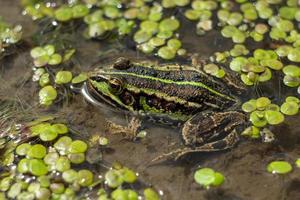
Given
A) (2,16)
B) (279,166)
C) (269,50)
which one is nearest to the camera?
(279,166)

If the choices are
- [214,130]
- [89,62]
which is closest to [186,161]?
[214,130]

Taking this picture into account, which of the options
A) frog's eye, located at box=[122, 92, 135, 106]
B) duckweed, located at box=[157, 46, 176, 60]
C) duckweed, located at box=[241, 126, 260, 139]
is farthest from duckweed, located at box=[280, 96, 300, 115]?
frog's eye, located at box=[122, 92, 135, 106]

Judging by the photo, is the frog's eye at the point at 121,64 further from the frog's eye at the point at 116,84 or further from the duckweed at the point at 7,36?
the duckweed at the point at 7,36

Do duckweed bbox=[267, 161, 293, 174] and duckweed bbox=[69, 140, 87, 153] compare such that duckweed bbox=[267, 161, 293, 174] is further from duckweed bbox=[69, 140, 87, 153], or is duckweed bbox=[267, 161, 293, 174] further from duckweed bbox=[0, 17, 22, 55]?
duckweed bbox=[0, 17, 22, 55]

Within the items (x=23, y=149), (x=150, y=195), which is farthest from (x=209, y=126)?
(x=23, y=149)

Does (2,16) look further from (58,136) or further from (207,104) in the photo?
(207,104)

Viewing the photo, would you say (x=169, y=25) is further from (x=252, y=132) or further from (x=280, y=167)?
(x=280, y=167)

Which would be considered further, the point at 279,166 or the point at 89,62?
the point at 89,62
